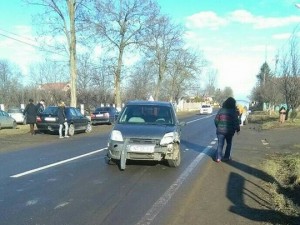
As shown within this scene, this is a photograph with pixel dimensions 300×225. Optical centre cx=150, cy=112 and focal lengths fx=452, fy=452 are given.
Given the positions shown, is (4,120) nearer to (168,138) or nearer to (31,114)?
(31,114)

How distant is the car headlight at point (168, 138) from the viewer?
1065 centimetres

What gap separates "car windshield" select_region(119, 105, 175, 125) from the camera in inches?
459

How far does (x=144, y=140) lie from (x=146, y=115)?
1.37 metres

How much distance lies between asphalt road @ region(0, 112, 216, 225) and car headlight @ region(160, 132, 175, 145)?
682 mm

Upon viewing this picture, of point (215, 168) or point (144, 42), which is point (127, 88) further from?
point (215, 168)

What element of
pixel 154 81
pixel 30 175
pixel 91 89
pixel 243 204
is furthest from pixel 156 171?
pixel 154 81

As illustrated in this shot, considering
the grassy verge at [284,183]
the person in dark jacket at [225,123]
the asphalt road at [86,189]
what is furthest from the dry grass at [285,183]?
the asphalt road at [86,189]

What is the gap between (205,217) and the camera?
6.47 metres

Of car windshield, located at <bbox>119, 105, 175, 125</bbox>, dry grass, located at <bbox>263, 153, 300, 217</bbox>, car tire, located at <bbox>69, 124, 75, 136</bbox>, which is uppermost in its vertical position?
car windshield, located at <bbox>119, 105, 175, 125</bbox>

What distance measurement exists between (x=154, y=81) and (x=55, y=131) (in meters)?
57.4

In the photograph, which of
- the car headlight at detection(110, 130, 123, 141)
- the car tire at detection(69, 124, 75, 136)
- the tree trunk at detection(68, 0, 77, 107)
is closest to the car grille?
the car headlight at detection(110, 130, 123, 141)

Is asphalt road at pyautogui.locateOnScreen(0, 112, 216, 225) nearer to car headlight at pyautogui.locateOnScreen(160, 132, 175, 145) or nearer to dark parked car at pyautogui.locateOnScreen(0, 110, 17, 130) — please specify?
car headlight at pyautogui.locateOnScreen(160, 132, 175, 145)

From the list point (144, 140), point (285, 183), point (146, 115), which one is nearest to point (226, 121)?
point (146, 115)

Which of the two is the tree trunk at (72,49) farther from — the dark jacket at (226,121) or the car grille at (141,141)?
the car grille at (141,141)
